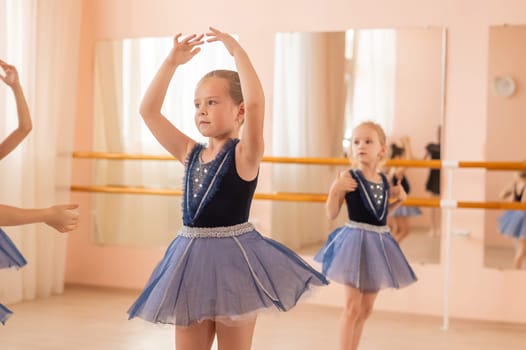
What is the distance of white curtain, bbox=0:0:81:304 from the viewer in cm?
436

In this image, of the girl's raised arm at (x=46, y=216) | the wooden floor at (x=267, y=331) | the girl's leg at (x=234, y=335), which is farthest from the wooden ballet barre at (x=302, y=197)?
the girl's raised arm at (x=46, y=216)

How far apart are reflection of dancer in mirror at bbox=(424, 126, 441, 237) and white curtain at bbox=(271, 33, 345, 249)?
20.9 inches

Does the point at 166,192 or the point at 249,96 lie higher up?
the point at 249,96

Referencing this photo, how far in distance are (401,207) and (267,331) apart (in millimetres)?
1153

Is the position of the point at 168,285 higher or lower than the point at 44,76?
lower

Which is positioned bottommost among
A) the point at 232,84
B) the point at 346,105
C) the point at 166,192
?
the point at 166,192

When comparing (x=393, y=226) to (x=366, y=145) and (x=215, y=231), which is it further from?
(x=215, y=231)

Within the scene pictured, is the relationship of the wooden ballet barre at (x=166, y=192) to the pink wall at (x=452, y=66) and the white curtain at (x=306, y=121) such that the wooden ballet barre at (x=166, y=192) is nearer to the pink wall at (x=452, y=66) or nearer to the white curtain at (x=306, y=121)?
the white curtain at (x=306, y=121)

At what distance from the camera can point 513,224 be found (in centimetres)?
426

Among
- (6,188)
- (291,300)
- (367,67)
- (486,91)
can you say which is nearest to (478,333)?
(486,91)

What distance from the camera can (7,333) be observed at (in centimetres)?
368

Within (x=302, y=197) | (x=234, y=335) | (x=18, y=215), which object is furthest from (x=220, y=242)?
(x=302, y=197)

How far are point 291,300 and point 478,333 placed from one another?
236 centimetres

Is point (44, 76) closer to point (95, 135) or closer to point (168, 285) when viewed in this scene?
point (95, 135)
